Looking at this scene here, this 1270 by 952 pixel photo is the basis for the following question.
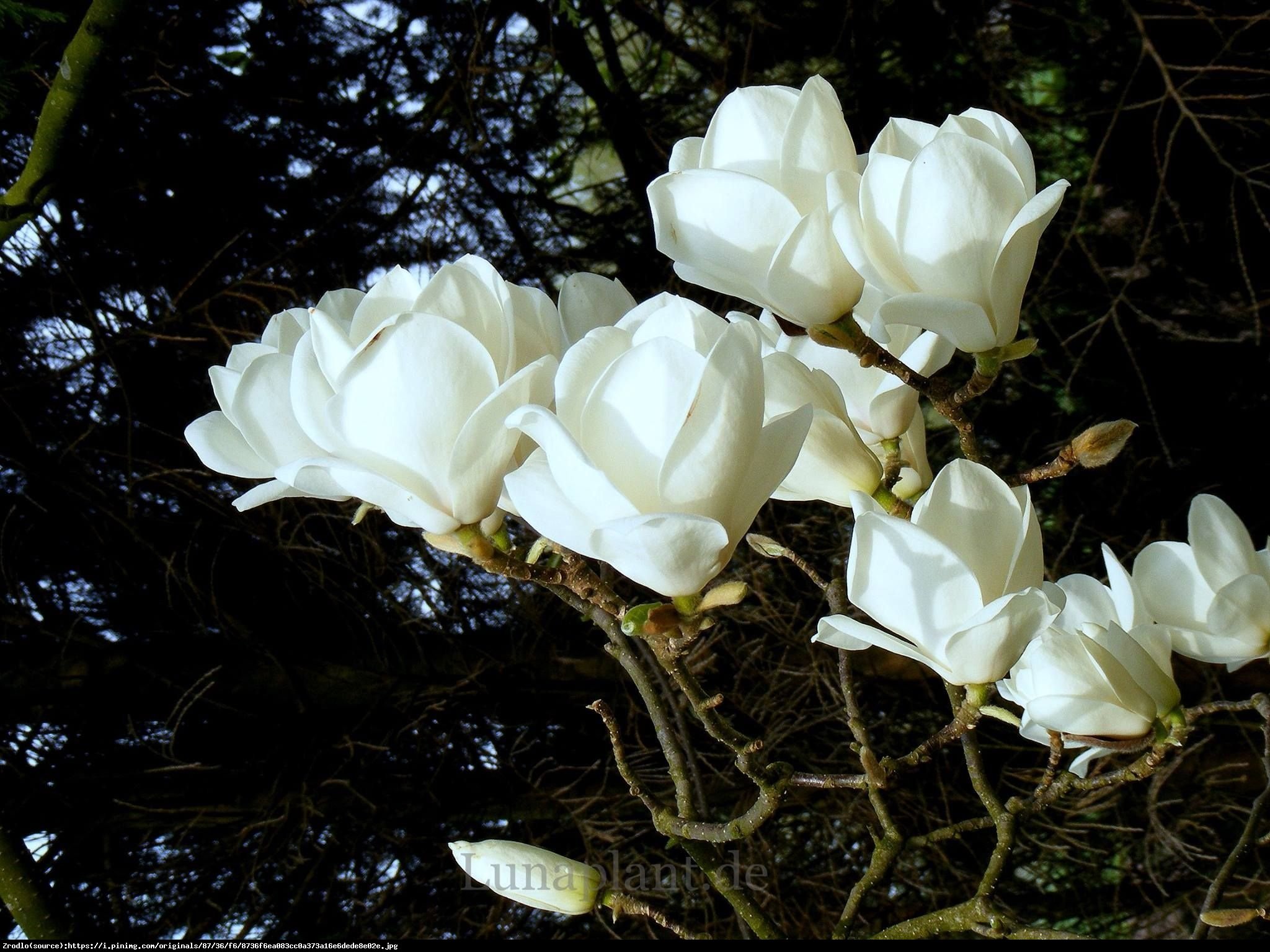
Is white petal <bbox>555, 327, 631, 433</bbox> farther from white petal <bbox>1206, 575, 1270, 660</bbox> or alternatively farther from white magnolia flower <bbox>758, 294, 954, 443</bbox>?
white petal <bbox>1206, 575, 1270, 660</bbox>

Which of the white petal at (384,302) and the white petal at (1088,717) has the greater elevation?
the white petal at (384,302)

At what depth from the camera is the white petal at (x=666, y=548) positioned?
0.56 ft

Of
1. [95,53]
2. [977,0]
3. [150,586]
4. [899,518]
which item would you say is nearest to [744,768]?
[899,518]

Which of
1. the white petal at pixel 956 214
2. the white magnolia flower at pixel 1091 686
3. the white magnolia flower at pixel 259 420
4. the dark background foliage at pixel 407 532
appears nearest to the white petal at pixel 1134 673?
the white magnolia flower at pixel 1091 686

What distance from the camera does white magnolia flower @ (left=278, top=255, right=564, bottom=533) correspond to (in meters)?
0.19

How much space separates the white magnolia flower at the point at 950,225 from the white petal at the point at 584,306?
61mm

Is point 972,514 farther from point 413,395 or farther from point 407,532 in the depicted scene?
Answer: point 407,532

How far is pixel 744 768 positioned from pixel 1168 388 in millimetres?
837

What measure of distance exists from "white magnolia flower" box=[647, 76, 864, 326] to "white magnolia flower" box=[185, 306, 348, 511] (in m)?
0.09

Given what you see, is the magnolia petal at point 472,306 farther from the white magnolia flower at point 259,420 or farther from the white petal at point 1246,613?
the white petal at point 1246,613

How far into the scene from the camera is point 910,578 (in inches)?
8.3

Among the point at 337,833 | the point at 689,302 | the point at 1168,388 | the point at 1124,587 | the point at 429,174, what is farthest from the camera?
the point at 1168,388

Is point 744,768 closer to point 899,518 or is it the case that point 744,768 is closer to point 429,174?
point 899,518

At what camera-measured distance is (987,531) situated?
216 millimetres
